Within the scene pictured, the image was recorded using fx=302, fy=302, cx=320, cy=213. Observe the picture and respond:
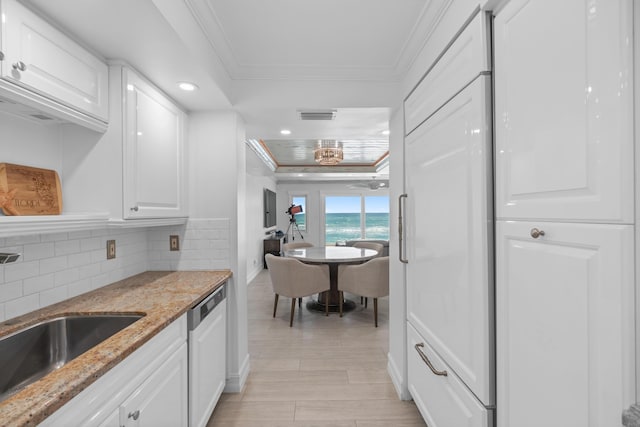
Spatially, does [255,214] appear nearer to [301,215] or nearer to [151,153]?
[301,215]

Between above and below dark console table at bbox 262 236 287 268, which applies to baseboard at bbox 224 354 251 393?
below

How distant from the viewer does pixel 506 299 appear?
1.06 meters

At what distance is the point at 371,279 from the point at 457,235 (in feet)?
8.00

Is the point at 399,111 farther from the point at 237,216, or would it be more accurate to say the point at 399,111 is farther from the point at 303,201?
the point at 303,201

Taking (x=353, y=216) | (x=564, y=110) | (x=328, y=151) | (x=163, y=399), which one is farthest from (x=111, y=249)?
(x=353, y=216)

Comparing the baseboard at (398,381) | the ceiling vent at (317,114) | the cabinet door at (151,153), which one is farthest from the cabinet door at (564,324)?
the cabinet door at (151,153)

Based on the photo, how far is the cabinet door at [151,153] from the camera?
1.63 meters

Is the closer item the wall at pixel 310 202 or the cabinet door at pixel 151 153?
the cabinet door at pixel 151 153

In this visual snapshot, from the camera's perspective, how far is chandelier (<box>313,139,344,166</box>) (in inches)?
184

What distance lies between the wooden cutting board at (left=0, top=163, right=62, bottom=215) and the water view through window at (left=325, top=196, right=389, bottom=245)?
762 centimetres

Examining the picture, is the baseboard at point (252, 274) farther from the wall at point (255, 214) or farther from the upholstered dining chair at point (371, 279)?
the upholstered dining chair at point (371, 279)

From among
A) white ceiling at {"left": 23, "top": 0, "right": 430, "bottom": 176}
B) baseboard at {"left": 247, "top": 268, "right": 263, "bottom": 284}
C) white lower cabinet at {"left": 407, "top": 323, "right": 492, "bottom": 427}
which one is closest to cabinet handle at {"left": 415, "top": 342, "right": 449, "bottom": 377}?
white lower cabinet at {"left": 407, "top": 323, "right": 492, "bottom": 427}

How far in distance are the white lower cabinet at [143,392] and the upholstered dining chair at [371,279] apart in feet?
8.05

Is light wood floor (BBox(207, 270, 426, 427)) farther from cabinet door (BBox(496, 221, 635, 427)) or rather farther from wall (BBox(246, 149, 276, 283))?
wall (BBox(246, 149, 276, 283))
